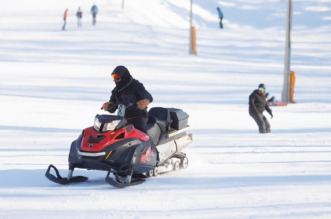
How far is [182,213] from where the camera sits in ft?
23.9

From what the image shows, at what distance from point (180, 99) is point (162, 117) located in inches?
609

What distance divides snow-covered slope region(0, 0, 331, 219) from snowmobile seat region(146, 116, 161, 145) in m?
0.51

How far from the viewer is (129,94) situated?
31.2 feet

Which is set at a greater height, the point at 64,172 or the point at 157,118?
the point at 157,118

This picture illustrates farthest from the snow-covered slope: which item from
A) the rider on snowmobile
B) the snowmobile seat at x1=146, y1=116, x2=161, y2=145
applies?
the rider on snowmobile

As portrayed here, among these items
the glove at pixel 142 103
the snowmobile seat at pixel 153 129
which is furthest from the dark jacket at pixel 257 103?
the glove at pixel 142 103

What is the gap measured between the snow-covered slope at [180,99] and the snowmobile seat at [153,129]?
1.69 ft

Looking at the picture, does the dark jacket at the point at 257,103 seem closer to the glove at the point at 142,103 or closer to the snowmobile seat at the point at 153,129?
the snowmobile seat at the point at 153,129

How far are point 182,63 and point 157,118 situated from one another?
2705 centimetres

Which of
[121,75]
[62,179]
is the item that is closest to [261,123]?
[121,75]

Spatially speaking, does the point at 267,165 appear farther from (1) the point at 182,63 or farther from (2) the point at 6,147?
(1) the point at 182,63

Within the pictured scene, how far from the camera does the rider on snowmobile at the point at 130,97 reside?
936cm

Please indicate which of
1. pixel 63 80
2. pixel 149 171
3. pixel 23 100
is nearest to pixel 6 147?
pixel 149 171

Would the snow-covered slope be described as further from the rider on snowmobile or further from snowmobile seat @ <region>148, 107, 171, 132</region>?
the rider on snowmobile
